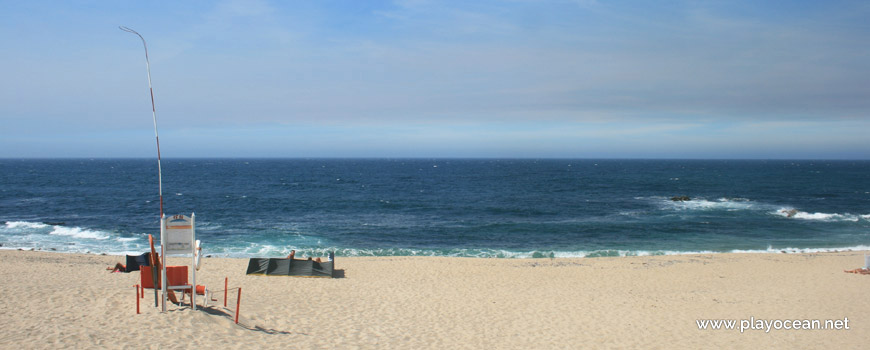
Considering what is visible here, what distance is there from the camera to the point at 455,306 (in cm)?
1547

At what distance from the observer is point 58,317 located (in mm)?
10688

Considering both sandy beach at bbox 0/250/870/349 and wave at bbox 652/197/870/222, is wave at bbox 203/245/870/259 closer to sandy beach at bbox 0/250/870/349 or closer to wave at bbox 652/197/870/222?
sandy beach at bbox 0/250/870/349

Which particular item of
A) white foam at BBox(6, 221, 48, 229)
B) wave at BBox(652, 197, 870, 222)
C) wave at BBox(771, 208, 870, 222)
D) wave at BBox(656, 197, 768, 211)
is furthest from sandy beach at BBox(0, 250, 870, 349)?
wave at BBox(656, 197, 768, 211)

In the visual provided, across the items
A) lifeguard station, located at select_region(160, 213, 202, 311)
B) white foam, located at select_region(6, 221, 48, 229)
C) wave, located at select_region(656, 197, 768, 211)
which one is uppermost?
lifeguard station, located at select_region(160, 213, 202, 311)

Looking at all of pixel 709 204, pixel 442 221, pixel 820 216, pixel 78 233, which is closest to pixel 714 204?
pixel 709 204

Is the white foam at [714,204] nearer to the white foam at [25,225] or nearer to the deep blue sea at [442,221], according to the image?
the deep blue sea at [442,221]

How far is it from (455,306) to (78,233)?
98.9 feet

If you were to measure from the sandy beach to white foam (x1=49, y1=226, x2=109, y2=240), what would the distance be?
360 inches

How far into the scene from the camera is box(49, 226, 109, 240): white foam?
32.3 meters

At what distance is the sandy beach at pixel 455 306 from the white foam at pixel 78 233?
9143mm

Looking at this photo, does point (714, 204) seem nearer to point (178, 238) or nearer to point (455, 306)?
point (455, 306)

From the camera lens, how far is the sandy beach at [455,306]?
10570 millimetres

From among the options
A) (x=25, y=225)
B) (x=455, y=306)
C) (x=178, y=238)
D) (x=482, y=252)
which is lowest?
(x=482, y=252)

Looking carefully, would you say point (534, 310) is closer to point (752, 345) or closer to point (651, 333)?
point (651, 333)
